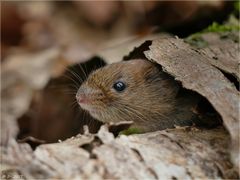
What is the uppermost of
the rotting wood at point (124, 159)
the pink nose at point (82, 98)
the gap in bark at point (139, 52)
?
the gap in bark at point (139, 52)

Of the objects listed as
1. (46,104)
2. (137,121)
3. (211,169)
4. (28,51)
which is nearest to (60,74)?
(46,104)

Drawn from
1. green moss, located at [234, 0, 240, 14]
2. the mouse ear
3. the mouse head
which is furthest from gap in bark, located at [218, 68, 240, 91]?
green moss, located at [234, 0, 240, 14]

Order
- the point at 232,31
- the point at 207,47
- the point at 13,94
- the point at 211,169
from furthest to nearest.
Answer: the point at 13,94 → the point at 232,31 → the point at 207,47 → the point at 211,169

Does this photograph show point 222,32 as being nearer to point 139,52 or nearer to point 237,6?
point 237,6

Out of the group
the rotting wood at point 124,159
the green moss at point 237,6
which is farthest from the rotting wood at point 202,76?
the green moss at point 237,6

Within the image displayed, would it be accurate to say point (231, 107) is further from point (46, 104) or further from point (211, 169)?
point (46, 104)

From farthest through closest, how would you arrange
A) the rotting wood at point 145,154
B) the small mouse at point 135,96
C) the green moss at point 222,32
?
1. the green moss at point 222,32
2. the small mouse at point 135,96
3. the rotting wood at point 145,154

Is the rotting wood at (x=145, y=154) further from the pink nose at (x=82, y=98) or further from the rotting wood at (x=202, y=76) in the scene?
the pink nose at (x=82, y=98)

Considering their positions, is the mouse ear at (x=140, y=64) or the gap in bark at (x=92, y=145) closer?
the gap in bark at (x=92, y=145)
